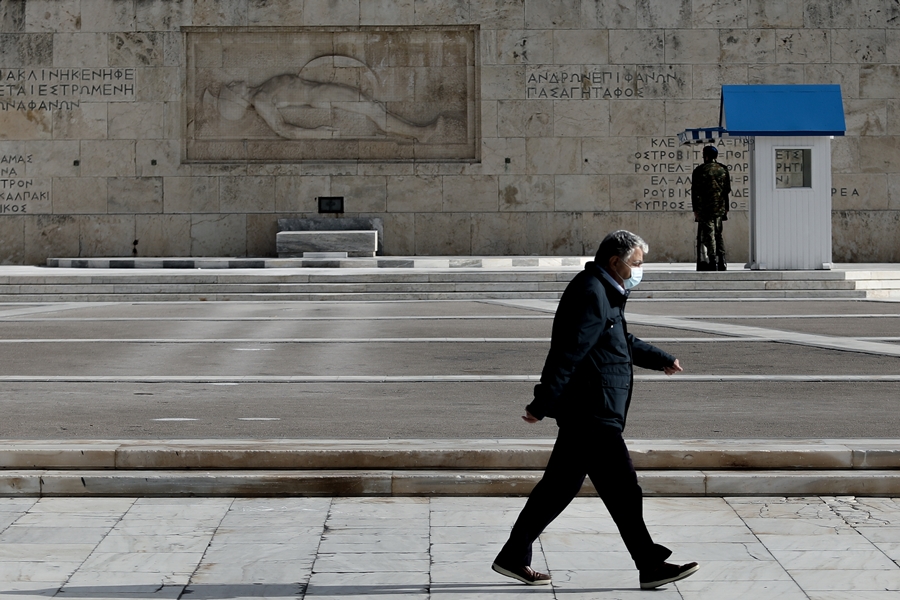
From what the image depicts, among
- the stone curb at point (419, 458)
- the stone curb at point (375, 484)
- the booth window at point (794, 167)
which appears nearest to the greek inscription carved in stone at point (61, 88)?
the booth window at point (794, 167)

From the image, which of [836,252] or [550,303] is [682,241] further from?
[550,303]

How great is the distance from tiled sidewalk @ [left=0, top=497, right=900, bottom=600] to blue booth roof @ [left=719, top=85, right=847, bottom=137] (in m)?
14.9

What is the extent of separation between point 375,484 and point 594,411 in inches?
77.2

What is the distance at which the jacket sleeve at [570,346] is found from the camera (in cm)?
492

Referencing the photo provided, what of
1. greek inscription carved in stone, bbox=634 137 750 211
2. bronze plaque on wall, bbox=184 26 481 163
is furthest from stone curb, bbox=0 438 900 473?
bronze plaque on wall, bbox=184 26 481 163

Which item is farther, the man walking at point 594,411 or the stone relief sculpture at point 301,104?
the stone relief sculpture at point 301,104

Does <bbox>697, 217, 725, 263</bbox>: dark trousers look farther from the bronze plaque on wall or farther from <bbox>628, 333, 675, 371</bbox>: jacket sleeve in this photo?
<bbox>628, 333, 675, 371</bbox>: jacket sleeve

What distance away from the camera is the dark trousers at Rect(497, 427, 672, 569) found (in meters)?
5.00

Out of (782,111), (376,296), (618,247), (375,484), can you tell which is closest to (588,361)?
(618,247)

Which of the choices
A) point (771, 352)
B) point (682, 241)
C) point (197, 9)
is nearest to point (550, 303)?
point (771, 352)

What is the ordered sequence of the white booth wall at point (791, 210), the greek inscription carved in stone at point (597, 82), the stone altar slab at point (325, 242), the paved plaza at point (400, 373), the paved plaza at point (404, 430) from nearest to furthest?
the paved plaza at point (404, 430) < the paved plaza at point (400, 373) < the white booth wall at point (791, 210) < the stone altar slab at point (325, 242) < the greek inscription carved in stone at point (597, 82)

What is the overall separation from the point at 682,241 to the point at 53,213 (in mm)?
14143

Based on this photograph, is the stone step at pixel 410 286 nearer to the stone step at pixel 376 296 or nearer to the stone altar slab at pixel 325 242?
the stone step at pixel 376 296

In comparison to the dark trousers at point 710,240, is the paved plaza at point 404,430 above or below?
below
